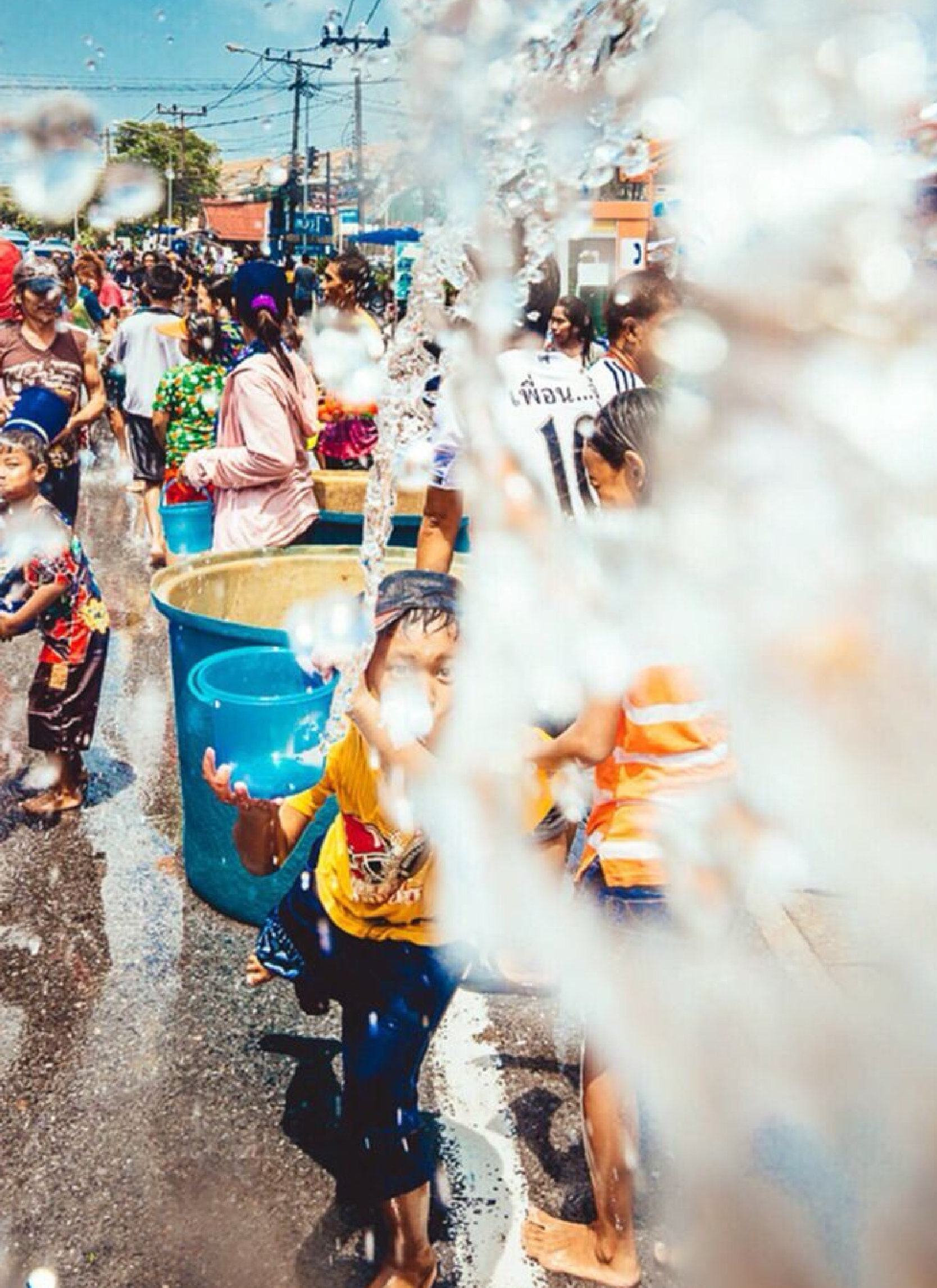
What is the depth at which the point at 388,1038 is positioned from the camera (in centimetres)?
199

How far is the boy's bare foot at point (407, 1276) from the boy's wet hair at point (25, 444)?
9.15 ft

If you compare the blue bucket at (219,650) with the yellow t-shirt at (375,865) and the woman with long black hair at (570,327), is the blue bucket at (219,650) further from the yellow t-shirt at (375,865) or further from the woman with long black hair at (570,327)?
the woman with long black hair at (570,327)

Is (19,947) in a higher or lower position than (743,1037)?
lower

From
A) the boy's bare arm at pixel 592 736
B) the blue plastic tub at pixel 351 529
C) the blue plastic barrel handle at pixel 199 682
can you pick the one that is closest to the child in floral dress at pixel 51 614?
the blue plastic barrel handle at pixel 199 682

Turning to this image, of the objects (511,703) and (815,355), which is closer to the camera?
(815,355)

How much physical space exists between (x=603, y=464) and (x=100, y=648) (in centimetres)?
243

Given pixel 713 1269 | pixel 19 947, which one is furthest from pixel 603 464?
pixel 19 947

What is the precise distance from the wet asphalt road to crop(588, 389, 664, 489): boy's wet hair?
5.00ft

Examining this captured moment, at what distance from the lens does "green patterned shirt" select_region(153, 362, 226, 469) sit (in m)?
5.74

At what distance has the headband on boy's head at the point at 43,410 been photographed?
4684mm

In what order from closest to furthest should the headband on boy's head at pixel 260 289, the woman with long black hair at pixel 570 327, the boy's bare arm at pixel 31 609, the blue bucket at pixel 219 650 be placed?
the blue bucket at pixel 219 650, the boy's bare arm at pixel 31 609, the headband on boy's head at pixel 260 289, the woman with long black hair at pixel 570 327

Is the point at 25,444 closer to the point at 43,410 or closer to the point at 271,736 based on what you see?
the point at 43,410

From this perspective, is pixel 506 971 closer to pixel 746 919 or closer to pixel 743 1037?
pixel 746 919

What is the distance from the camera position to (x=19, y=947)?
10.4 feet
